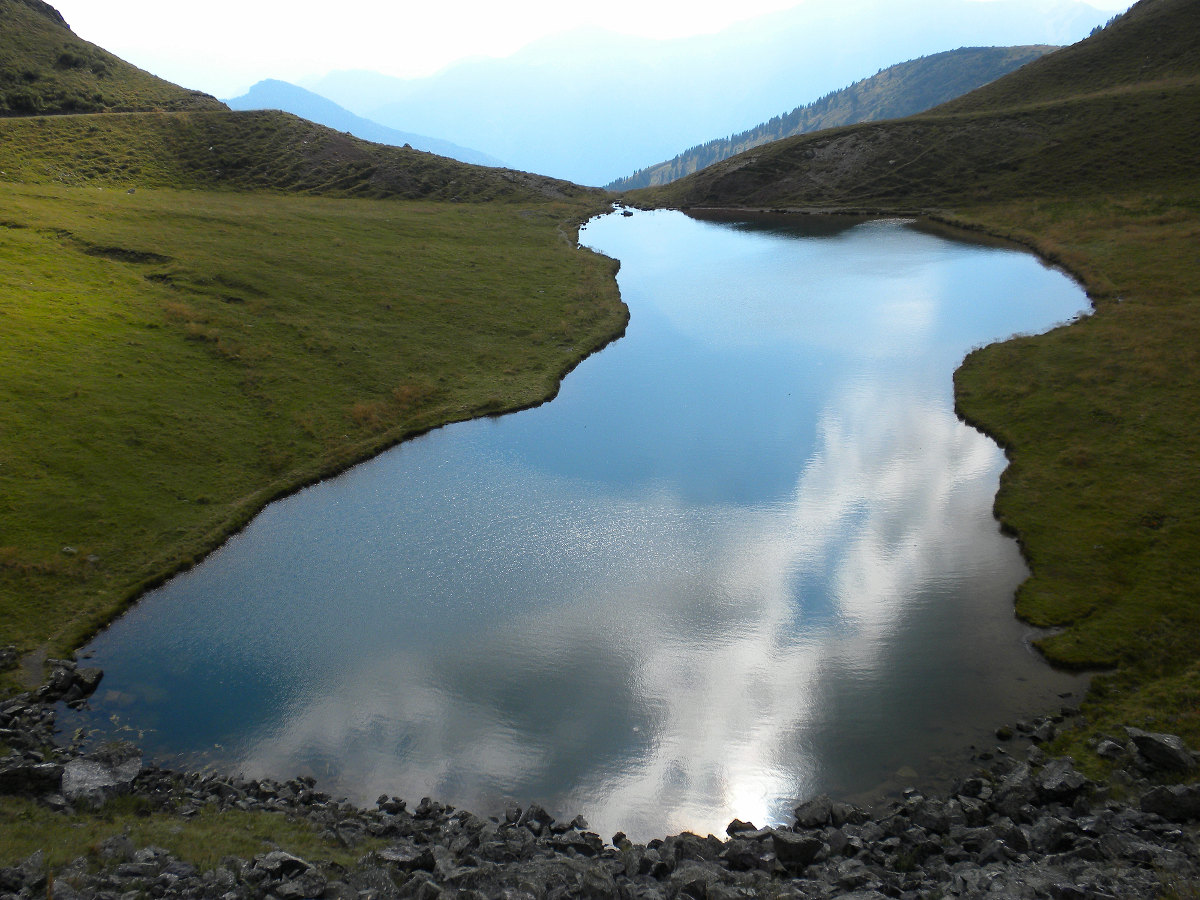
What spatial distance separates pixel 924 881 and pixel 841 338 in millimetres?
51138

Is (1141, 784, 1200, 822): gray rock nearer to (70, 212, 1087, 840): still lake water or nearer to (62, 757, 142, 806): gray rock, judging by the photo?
(70, 212, 1087, 840): still lake water

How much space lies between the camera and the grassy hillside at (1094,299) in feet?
88.6

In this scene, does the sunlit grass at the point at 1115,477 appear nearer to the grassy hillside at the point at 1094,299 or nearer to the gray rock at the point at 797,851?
the grassy hillside at the point at 1094,299

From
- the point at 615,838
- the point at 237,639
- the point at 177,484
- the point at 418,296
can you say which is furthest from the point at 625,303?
the point at 615,838

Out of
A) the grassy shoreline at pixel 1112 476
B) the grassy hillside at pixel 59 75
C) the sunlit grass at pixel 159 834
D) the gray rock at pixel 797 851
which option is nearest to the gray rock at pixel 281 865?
the sunlit grass at pixel 159 834

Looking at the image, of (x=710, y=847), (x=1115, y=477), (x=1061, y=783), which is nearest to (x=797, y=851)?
(x=710, y=847)

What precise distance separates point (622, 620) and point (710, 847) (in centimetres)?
A: 1122

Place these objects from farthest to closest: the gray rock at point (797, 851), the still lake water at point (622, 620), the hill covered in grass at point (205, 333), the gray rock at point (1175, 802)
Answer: the hill covered in grass at point (205, 333) < the still lake water at point (622, 620) < the gray rock at point (797, 851) < the gray rock at point (1175, 802)

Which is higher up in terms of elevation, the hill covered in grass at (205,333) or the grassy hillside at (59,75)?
the grassy hillside at (59,75)

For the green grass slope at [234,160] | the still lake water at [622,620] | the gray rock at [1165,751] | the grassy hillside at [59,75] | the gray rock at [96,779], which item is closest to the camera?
the gray rock at [1165,751]

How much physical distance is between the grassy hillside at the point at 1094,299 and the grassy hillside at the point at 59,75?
9843cm

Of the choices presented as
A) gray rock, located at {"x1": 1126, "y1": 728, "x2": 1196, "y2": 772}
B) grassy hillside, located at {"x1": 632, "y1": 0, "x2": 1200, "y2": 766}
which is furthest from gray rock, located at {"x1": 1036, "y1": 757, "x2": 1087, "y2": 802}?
grassy hillside, located at {"x1": 632, "y1": 0, "x2": 1200, "y2": 766}

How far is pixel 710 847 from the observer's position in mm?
18734

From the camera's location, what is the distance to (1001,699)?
24078 mm
